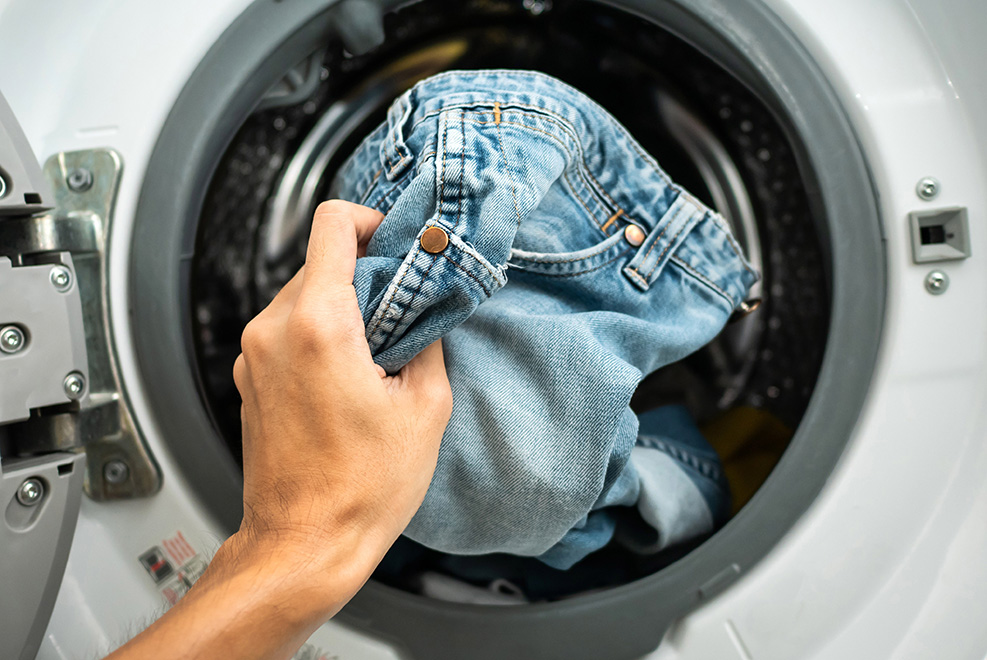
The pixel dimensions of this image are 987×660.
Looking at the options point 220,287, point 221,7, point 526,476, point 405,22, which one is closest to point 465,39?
point 405,22

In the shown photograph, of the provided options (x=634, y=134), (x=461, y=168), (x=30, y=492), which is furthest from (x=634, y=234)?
(x=30, y=492)

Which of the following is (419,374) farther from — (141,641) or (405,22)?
(405,22)

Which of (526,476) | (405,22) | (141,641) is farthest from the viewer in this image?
(405,22)

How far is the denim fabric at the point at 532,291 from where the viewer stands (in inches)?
17.7

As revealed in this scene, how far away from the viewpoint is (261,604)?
15.5 inches

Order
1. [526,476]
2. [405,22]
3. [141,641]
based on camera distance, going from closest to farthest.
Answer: [141,641], [526,476], [405,22]

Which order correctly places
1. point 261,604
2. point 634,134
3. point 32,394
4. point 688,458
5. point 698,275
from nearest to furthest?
point 261,604 → point 32,394 → point 698,275 → point 688,458 → point 634,134

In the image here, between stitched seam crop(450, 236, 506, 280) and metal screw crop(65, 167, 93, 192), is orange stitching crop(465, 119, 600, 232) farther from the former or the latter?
metal screw crop(65, 167, 93, 192)

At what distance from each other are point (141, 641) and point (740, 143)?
0.80 meters

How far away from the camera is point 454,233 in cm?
44

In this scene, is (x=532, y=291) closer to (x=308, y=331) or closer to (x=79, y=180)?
(x=308, y=331)

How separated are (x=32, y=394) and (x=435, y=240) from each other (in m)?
0.35

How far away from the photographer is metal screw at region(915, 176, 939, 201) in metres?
0.55

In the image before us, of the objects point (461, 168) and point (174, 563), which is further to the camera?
point (174, 563)
